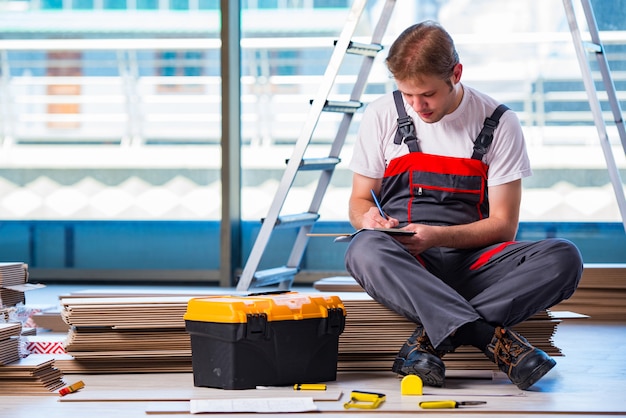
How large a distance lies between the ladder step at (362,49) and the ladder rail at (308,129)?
2.0 inches

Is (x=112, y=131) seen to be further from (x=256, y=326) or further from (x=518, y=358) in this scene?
(x=518, y=358)

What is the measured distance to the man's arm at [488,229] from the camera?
8.98 ft

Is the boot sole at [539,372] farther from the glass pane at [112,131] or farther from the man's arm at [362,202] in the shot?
the glass pane at [112,131]

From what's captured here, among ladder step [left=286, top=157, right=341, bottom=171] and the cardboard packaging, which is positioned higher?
ladder step [left=286, top=157, right=341, bottom=171]

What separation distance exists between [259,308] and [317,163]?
1.83 m

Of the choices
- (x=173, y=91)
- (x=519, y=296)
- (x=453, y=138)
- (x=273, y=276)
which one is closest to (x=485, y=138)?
(x=453, y=138)

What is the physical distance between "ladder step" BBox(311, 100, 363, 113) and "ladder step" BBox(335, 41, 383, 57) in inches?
9.3

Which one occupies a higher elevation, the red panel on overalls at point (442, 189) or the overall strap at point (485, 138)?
the overall strap at point (485, 138)

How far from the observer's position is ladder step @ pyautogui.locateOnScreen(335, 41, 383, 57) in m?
4.12

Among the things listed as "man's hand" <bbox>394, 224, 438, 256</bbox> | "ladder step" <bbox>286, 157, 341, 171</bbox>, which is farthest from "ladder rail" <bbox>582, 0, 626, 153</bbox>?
"man's hand" <bbox>394, 224, 438, 256</bbox>

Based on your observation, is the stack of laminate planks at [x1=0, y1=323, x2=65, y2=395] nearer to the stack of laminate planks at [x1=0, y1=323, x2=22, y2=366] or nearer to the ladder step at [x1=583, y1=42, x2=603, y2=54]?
the stack of laminate planks at [x1=0, y1=323, x2=22, y2=366]

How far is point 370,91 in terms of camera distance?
213 inches

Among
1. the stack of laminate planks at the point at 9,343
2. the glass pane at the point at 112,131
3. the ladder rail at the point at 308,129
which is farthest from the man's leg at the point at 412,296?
the glass pane at the point at 112,131

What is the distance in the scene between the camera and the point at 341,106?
14.0ft
